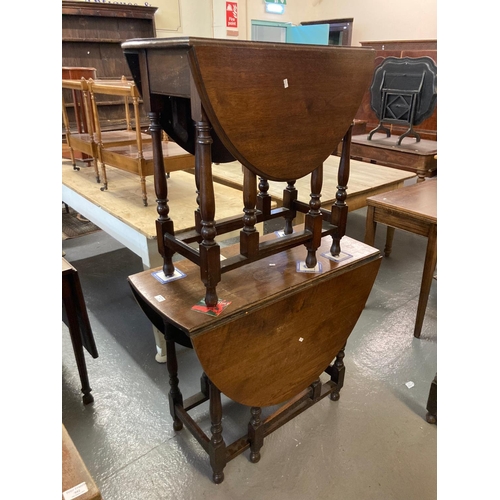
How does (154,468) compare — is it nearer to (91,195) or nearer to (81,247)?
(91,195)

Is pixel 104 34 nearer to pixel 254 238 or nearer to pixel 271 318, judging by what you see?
pixel 254 238

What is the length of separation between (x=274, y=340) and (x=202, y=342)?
0.95 feet

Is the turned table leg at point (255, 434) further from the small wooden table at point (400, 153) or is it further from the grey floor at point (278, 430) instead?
the small wooden table at point (400, 153)

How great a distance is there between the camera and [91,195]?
2.23 metres

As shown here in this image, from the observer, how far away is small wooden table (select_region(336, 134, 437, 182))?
3.26 m

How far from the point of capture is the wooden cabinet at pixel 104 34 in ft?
15.0

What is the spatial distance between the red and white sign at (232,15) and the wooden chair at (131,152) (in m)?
4.17

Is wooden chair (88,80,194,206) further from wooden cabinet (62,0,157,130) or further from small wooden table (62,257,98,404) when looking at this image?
wooden cabinet (62,0,157,130)

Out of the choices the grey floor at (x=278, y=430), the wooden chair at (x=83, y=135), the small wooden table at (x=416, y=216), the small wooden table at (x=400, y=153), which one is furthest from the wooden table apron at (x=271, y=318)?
the small wooden table at (x=400, y=153)

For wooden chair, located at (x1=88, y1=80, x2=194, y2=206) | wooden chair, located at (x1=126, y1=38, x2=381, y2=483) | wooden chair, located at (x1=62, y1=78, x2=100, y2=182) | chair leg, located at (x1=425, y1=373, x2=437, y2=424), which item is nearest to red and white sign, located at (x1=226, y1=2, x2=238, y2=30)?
wooden chair, located at (x1=62, y1=78, x2=100, y2=182)

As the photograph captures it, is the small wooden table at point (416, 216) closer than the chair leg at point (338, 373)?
No

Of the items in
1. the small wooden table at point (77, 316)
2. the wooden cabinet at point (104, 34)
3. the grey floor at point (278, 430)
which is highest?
the wooden cabinet at point (104, 34)

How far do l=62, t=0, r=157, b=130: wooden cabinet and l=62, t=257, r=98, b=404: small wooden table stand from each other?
3723 mm

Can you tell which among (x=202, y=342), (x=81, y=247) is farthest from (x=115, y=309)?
(x=202, y=342)
